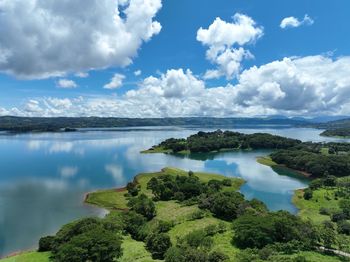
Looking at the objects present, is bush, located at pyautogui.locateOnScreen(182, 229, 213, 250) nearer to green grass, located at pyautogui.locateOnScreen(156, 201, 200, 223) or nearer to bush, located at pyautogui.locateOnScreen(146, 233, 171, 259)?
bush, located at pyautogui.locateOnScreen(146, 233, 171, 259)

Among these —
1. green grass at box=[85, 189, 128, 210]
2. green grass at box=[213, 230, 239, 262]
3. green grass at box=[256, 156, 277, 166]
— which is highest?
green grass at box=[213, 230, 239, 262]

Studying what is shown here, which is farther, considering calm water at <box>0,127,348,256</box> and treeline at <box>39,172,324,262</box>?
calm water at <box>0,127,348,256</box>

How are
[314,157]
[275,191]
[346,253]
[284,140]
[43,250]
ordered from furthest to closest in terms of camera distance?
[284,140], [314,157], [275,191], [43,250], [346,253]

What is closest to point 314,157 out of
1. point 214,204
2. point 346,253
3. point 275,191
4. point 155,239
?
point 275,191

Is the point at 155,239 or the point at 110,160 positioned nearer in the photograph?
the point at 155,239

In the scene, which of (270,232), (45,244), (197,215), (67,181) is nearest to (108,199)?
(197,215)

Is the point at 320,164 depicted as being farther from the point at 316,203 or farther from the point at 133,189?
the point at 133,189

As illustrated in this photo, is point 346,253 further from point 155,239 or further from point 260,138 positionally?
point 260,138

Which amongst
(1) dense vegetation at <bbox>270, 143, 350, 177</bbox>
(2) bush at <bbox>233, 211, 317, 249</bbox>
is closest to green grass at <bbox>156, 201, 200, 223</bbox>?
(2) bush at <bbox>233, 211, 317, 249</bbox>
